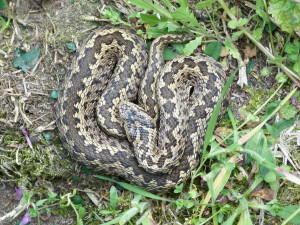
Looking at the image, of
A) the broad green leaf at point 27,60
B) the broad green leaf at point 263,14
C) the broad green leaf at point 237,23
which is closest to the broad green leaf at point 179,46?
the broad green leaf at point 237,23

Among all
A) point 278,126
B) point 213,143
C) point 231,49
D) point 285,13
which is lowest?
point 213,143

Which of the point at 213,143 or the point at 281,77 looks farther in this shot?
the point at 281,77

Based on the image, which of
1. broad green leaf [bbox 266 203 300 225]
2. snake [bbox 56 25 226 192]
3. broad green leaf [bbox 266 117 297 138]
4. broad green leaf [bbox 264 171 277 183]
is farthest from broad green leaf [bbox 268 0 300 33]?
broad green leaf [bbox 266 203 300 225]

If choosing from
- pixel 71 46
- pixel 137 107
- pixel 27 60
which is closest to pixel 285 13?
pixel 137 107

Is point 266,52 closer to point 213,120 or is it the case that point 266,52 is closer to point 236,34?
point 236,34

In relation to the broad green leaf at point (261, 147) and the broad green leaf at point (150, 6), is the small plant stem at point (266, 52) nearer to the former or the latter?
the broad green leaf at point (150, 6)

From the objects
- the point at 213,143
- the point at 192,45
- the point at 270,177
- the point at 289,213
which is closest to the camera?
the point at 289,213

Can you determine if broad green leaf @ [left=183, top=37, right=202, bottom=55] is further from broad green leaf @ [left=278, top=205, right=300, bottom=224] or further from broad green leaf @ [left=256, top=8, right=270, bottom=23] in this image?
broad green leaf @ [left=278, top=205, right=300, bottom=224]
